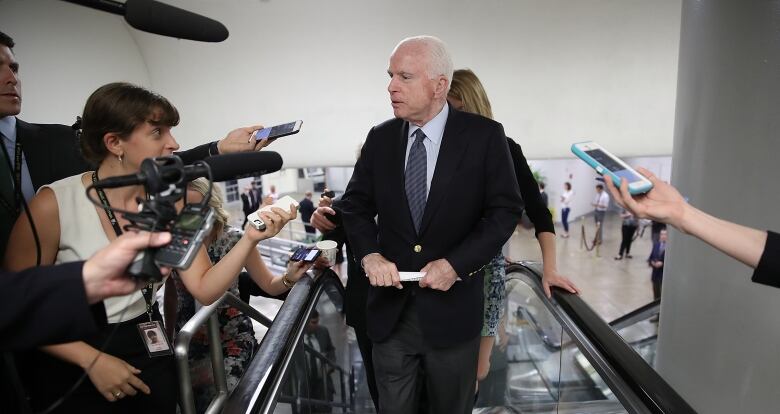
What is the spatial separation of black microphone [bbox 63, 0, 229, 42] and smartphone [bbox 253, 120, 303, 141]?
64cm

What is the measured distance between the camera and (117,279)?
866 millimetres

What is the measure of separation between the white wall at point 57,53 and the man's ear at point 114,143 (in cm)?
395

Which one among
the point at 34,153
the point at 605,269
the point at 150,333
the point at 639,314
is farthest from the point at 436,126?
the point at 605,269

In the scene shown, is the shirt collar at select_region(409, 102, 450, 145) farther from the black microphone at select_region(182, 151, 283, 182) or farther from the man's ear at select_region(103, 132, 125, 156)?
the man's ear at select_region(103, 132, 125, 156)

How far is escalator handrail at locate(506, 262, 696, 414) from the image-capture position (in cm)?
131

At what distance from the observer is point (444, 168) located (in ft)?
5.81

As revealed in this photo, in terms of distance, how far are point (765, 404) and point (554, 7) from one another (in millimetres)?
5011

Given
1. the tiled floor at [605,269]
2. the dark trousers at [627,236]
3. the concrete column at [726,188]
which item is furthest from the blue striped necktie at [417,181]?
the dark trousers at [627,236]

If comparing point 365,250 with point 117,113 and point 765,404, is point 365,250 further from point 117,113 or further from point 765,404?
point 765,404

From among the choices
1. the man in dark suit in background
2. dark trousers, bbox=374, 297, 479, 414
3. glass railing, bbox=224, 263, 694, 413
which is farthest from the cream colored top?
the man in dark suit in background

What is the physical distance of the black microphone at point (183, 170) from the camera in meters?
0.84

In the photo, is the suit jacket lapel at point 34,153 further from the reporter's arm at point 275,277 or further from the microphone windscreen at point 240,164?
the microphone windscreen at point 240,164

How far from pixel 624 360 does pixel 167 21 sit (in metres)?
1.74

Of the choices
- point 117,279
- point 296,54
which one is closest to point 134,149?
point 117,279
